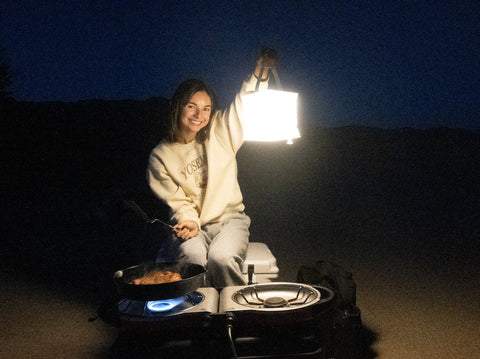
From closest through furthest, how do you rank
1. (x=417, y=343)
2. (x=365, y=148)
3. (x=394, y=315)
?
(x=417, y=343), (x=394, y=315), (x=365, y=148)

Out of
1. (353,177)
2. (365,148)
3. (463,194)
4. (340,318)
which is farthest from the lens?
(365,148)

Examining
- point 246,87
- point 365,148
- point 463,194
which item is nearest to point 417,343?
point 246,87

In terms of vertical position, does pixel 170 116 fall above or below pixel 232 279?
above

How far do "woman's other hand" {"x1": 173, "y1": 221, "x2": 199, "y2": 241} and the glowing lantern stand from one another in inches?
31.5

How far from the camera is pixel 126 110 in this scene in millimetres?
31156

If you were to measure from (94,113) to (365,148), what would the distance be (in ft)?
61.1

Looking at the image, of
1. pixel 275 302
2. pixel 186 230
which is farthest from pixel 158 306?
pixel 186 230

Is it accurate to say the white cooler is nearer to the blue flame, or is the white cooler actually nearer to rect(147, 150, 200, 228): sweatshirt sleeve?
rect(147, 150, 200, 228): sweatshirt sleeve

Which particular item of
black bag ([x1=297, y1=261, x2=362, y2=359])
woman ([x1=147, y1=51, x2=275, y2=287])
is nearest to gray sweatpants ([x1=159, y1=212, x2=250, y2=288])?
woman ([x1=147, y1=51, x2=275, y2=287])

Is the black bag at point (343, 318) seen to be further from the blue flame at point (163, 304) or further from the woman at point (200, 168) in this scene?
the blue flame at point (163, 304)

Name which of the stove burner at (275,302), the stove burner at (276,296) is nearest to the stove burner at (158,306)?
the stove burner at (276,296)

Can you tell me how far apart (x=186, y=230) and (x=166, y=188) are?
42 centimetres

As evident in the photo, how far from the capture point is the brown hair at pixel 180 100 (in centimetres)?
300

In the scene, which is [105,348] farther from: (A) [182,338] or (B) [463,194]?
(B) [463,194]
